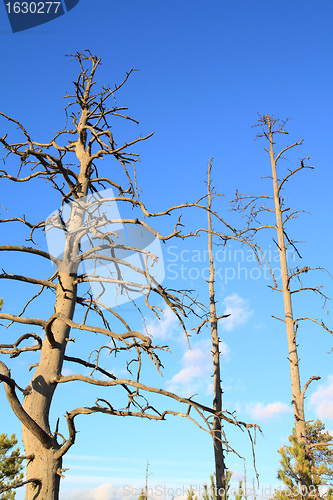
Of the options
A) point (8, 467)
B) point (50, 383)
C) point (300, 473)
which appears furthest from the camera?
point (8, 467)

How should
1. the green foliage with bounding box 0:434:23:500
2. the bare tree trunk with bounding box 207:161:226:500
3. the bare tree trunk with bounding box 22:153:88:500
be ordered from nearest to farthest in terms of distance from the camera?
the bare tree trunk with bounding box 22:153:88:500 < the bare tree trunk with bounding box 207:161:226:500 < the green foliage with bounding box 0:434:23:500

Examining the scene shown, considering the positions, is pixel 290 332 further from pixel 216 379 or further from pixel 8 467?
pixel 8 467

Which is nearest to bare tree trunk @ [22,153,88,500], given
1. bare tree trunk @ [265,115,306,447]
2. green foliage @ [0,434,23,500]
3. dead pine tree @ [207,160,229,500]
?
dead pine tree @ [207,160,229,500]

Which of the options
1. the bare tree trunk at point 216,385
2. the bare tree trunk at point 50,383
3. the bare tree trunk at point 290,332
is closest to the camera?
the bare tree trunk at point 50,383

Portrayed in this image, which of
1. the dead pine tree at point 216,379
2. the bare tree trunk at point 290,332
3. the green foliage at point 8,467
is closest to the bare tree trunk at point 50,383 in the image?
the dead pine tree at point 216,379

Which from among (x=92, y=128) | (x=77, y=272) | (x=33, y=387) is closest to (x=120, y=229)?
(x=77, y=272)

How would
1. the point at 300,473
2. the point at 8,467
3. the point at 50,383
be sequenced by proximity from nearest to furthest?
the point at 50,383, the point at 300,473, the point at 8,467

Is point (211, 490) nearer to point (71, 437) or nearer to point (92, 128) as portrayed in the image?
point (71, 437)

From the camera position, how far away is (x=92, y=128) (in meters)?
6.86

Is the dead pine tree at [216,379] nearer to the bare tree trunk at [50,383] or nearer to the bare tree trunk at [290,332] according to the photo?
the bare tree trunk at [290,332]

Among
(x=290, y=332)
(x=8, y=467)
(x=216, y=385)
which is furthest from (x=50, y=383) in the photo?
(x=8, y=467)

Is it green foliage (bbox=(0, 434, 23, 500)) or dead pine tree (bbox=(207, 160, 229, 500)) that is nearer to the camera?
dead pine tree (bbox=(207, 160, 229, 500))

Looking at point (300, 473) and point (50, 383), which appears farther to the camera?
point (300, 473)

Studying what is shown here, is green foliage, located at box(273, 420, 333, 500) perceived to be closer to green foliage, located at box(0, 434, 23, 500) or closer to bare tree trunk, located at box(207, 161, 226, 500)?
bare tree trunk, located at box(207, 161, 226, 500)
